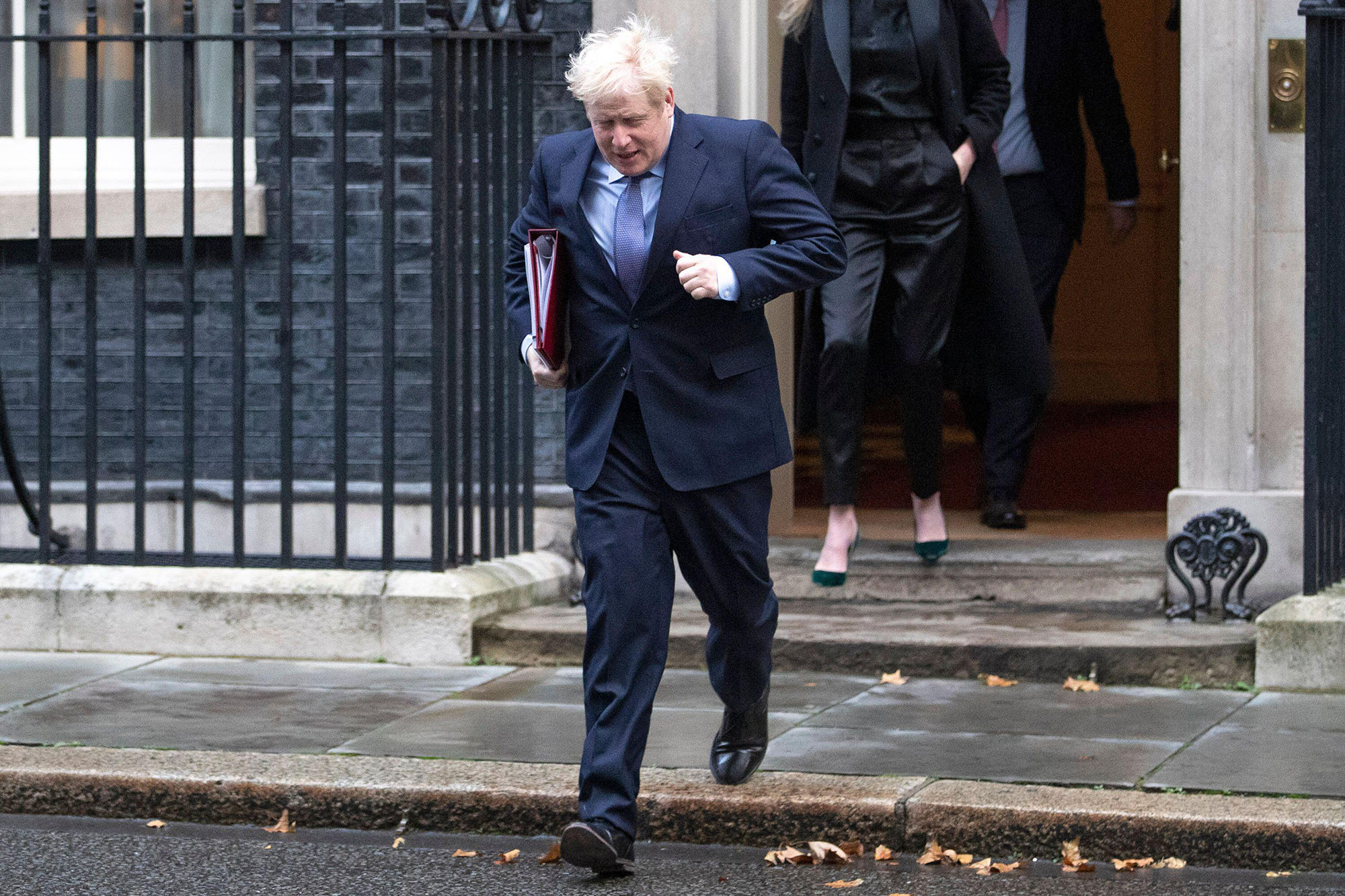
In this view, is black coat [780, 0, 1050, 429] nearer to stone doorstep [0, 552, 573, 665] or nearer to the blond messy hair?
stone doorstep [0, 552, 573, 665]

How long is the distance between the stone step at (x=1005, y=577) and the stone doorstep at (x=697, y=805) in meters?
2.03

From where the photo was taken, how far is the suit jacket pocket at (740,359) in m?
4.68

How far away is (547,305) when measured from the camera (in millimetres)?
4574

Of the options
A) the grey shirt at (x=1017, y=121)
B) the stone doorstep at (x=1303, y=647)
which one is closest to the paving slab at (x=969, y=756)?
Result: the stone doorstep at (x=1303, y=647)

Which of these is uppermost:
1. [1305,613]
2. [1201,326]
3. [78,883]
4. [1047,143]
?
[1047,143]

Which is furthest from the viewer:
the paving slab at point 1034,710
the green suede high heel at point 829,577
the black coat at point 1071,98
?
the black coat at point 1071,98

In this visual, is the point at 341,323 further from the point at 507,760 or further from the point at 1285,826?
the point at 1285,826

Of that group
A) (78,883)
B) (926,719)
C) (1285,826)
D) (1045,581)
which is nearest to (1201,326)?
(1045,581)

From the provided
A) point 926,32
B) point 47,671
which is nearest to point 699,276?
point 926,32

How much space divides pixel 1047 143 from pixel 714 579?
3413 mm

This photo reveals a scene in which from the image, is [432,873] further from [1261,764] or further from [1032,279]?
[1032,279]

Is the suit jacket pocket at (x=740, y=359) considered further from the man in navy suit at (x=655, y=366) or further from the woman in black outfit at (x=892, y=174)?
the woman in black outfit at (x=892, y=174)

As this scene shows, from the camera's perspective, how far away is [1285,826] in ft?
15.0

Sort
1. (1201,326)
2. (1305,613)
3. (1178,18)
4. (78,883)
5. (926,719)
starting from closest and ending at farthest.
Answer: (78,883) → (926,719) → (1305,613) → (1201,326) → (1178,18)
